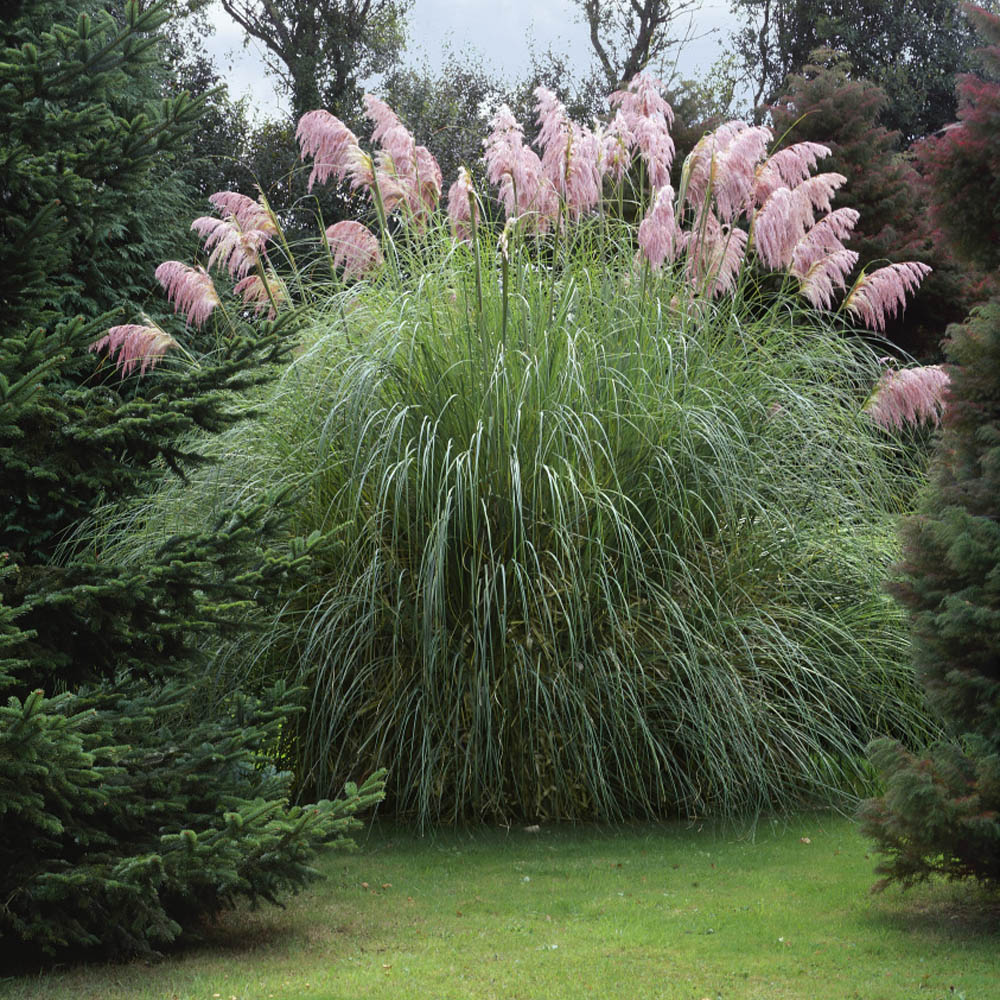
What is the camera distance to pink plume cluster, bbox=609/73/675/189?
6601mm

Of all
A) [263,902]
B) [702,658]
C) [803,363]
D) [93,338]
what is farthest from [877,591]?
[93,338]

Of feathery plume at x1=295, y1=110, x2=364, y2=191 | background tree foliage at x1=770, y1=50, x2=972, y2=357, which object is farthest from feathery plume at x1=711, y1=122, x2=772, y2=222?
background tree foliage at x1=770, y1=50, x2=972, y2=357

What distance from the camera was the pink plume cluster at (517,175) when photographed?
6332mm

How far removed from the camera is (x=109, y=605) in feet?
11.7

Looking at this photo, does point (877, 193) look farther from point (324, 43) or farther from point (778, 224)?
point (324, 43)

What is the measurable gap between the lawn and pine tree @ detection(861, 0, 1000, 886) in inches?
13.1

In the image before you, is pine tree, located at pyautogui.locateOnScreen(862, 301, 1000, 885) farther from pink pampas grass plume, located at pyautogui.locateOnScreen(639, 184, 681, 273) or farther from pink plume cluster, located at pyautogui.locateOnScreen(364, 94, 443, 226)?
pink plume cluster, located at pyautogui.locateOnScreen(364, 94, 443, 226)

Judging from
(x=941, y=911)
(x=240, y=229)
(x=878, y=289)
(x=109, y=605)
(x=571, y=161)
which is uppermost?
(x=571, y=161)

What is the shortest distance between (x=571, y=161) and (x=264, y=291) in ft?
6.33

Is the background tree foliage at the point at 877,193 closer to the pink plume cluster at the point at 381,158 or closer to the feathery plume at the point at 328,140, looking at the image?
the pink plume cluster at the point at 381,158

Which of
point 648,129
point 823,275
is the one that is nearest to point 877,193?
point 823,275

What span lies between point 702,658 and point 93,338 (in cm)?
305

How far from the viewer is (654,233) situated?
6.02 m

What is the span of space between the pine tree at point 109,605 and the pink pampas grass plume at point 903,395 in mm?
3856
